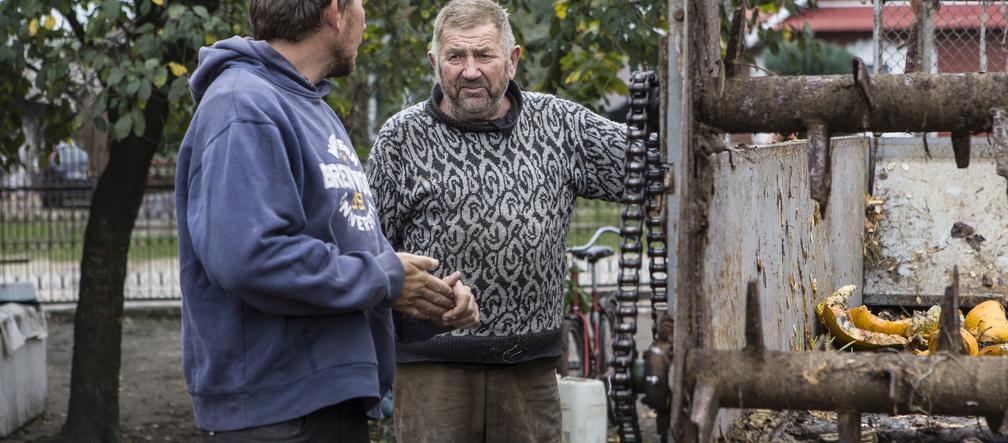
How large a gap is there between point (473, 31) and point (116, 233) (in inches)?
168

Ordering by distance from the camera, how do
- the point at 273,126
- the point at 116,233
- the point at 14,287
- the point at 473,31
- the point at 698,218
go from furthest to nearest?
Answer: the point at 14,287 < the point at 116,233 < the point at 473,31 < the point at 273,126 < the point at 698,218

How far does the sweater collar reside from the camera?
3760mm

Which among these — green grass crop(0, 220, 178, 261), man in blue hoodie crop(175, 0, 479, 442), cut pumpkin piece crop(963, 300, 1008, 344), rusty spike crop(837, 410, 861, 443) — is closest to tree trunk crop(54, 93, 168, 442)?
man in blue hoodie crop(175, 0, 479, 442)

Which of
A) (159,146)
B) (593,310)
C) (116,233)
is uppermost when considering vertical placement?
(159,146)

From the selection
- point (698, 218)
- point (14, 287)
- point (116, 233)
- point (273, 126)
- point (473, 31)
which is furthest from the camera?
point (14, 287)

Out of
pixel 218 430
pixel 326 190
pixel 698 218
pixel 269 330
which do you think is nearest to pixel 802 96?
pixel 698 218

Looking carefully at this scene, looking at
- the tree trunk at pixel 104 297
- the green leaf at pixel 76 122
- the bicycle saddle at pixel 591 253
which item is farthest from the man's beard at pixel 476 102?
the bicycle saddle at pixel 591 253

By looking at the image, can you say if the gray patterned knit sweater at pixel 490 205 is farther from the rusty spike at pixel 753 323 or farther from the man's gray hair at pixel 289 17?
the rusty spike at pixel 753 323

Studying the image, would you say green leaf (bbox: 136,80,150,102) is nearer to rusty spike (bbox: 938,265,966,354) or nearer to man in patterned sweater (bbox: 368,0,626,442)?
man in patterned sweater (bbox: 368,0,626,442)

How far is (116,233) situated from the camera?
288 inches

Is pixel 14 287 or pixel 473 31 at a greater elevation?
pixel 473 31

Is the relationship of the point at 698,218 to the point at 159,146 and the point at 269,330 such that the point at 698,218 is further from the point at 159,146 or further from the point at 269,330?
the point at 159,146

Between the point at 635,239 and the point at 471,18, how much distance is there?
145 cm

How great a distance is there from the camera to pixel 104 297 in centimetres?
738
